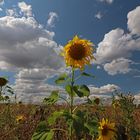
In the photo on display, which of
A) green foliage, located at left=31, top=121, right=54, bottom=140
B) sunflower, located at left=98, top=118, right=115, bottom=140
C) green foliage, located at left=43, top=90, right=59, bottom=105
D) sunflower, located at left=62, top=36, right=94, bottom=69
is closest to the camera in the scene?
green foliage, located at left=31, top=121, right=54, bottom=140

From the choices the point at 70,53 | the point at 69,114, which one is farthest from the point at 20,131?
the point at 69,114

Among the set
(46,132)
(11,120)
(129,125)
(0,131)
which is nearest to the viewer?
(46,132)

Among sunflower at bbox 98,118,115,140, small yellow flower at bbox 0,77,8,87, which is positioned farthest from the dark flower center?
small yellow flower at bbox 0,77,8,87

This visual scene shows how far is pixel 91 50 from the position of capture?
4.44 m

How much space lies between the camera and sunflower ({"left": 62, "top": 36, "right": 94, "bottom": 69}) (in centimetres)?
433

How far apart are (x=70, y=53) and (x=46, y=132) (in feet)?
3.58

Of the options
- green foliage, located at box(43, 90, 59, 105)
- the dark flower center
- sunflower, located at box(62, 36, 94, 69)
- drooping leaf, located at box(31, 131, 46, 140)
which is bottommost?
drooping leaf, located at box(31, 131, 46, 140)

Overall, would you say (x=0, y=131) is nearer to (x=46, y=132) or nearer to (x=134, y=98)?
(x=134, y=98)

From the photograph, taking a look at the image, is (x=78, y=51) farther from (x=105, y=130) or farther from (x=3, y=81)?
(x=3, y=81)

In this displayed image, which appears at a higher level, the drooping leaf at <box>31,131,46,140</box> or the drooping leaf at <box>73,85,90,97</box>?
the drooping leaf at <box>73,85,90,97</box>

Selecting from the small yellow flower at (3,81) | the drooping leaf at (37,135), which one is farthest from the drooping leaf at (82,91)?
the small yellow flower at (3,81)

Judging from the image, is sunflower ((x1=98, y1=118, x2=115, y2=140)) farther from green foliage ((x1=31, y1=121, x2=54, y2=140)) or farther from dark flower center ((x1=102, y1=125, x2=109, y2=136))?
green foliage ((x1=31, y1=121, x2=54, y2=140))

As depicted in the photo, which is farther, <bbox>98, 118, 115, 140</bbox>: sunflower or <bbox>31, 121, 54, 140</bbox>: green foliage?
<bbox>98, 118, 115, 140</bbox>: sunflower

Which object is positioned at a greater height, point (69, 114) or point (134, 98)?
point (134, 98)
